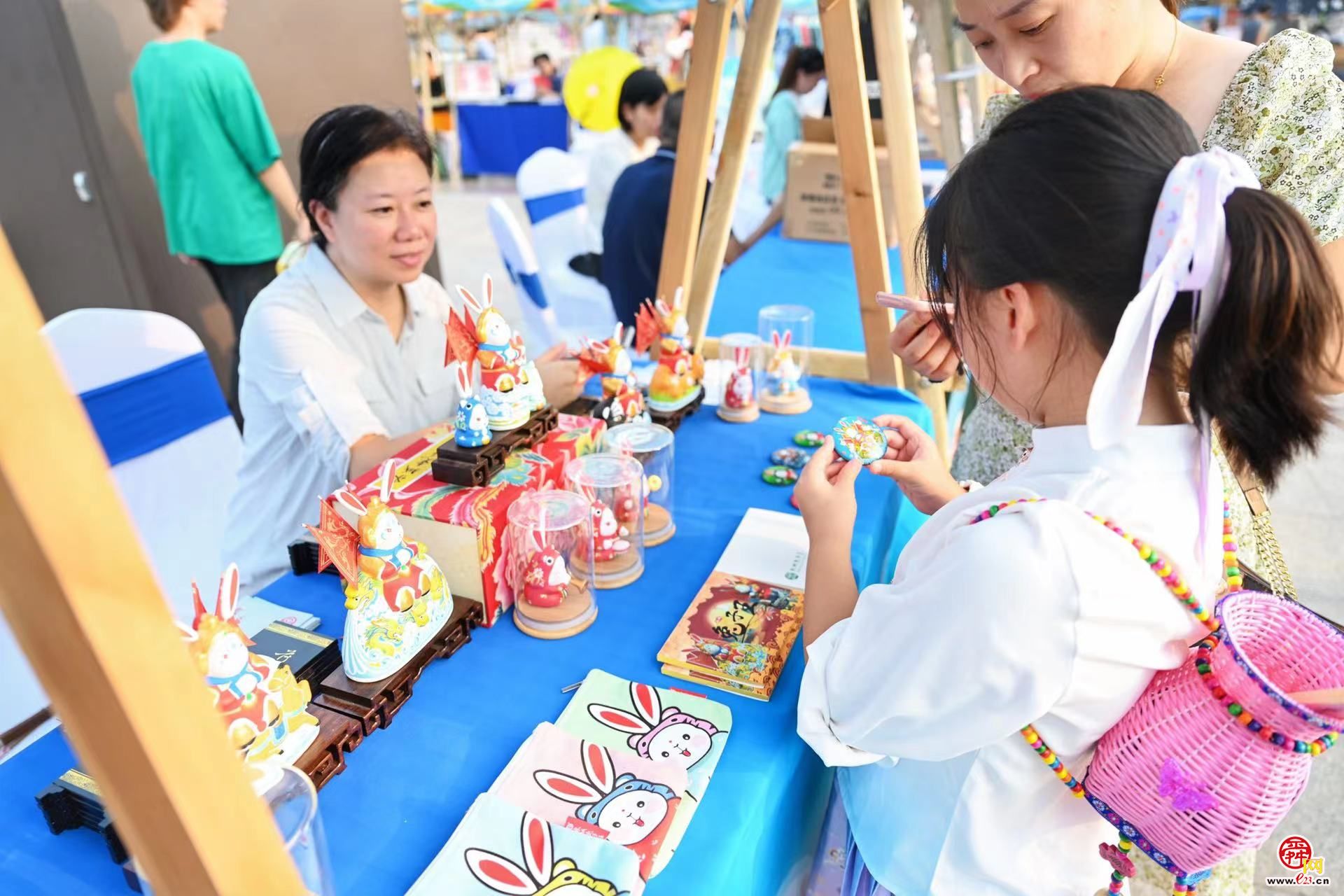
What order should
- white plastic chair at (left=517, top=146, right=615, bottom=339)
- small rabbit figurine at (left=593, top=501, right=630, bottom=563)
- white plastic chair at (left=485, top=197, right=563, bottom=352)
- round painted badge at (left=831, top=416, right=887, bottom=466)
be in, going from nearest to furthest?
round painted badge at (left=831, top=416, right=887, bottom=466), small rabbit figurine at (left=593, top=501, right=630, bottom=563), white plastic chair at (left=485, top=197, right=563, bottom=352), white plastic chair at (left=517, top=146, right=615, bottom=339)

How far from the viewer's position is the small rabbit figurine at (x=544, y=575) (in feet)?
3.52

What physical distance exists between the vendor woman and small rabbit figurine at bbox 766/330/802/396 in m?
0.46

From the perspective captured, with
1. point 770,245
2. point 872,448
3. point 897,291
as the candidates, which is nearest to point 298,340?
point 872,448

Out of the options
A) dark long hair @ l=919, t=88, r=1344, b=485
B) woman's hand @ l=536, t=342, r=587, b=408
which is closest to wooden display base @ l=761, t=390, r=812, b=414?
woman's hand @ l=536, t=342, r=587, b=408

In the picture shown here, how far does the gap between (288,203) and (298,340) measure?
1.69 m

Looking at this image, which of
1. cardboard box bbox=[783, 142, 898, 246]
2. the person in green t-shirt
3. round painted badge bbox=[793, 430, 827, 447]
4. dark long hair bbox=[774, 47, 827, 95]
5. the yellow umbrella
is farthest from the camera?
the yellow umbrella

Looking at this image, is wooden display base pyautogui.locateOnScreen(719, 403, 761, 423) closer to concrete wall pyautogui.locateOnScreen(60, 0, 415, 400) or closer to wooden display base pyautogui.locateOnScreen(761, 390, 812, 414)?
wooden display base pyautogui.locateOnScreen(761, 390, 812, 414)

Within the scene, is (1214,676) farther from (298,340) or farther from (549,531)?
(298,340)

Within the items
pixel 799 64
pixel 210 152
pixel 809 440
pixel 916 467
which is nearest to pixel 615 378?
pixel 809 440

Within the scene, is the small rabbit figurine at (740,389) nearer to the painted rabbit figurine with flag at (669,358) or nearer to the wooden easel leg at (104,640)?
the painted rabbit figurine with flag at (669,358)

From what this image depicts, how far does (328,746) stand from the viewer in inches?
32.4

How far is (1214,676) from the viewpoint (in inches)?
24.4

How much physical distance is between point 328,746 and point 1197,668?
804 millimetres

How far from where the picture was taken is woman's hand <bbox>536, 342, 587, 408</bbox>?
60.7 inches
